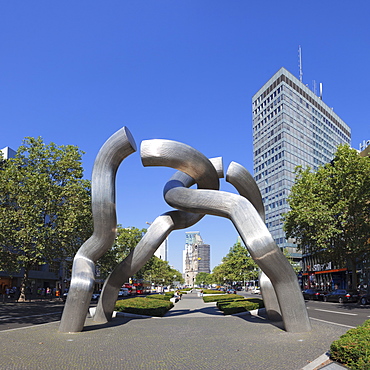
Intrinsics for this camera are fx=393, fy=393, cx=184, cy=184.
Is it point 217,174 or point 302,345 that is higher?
point 217,174

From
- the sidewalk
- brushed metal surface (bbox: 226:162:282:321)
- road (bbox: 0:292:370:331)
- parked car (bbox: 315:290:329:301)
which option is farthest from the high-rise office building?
the sidewalk

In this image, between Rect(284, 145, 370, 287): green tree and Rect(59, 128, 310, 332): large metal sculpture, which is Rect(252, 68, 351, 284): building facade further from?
Rect(59, 128, 310, 332): large metal sculpture

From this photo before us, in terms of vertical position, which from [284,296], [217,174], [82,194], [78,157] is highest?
[78,157]

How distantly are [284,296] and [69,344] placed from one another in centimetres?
728

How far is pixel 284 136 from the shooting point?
318 feet

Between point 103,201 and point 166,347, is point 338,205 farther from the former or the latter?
point 166,347

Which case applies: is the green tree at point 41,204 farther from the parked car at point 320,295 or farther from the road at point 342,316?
the parked car at point 320,295

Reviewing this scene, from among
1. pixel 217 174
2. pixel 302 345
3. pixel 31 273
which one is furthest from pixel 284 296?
pixel 31 273

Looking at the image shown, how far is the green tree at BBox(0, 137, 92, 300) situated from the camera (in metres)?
32.9

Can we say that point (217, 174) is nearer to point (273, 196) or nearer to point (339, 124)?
point (273, 196)

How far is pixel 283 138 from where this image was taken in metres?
96.9

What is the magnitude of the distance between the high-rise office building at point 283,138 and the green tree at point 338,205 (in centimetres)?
5712

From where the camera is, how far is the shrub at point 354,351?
7.51 m

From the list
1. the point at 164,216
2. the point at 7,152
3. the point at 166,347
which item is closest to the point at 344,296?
the point at 164,216
